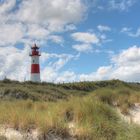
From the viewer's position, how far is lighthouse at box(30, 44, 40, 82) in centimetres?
4038

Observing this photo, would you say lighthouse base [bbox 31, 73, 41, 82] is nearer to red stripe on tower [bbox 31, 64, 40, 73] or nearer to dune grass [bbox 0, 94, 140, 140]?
red stripe on tower [bbox 31, 64, 40, 73]

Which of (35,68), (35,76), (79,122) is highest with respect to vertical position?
(35,68)

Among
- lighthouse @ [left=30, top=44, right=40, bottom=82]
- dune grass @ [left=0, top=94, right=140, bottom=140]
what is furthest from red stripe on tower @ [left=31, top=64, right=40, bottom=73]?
dune grass @ [left=0, top=94, right=140, bottom=140]

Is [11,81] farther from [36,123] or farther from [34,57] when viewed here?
[36,123]

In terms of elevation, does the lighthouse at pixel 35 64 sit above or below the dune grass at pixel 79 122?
above

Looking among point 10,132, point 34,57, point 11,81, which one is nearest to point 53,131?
point 10,132

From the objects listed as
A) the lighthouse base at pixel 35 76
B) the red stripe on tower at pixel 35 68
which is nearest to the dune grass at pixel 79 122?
the lighthouse base at pixel 35 76

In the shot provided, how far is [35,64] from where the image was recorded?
140 feet

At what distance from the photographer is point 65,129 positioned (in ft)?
31.2

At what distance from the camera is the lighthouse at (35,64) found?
40375 millimetres

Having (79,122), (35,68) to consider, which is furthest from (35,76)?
(79,122)

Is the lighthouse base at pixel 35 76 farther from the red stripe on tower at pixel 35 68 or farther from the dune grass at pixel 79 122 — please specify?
the dune grass at pixel 79 122

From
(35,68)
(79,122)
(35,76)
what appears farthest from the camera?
(35,68)

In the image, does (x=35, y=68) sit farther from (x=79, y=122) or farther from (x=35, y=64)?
(x=79, y=122)
